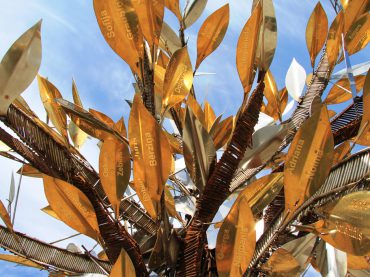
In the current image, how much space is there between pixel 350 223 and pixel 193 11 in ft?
2.98

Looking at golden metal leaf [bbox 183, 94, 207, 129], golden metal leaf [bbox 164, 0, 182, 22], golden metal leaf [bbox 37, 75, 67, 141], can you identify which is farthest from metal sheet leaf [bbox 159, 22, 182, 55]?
golden metal leaf [bbox 37, 75, 67, 141]

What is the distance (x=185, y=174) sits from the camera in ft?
6.10

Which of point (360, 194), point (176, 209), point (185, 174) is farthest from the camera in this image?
point (185, 174)

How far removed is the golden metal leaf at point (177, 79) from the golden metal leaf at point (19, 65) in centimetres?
36

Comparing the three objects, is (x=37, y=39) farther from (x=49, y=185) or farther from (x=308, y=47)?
(x=308, y=47)

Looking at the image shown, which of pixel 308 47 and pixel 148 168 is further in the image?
pixel 308 47

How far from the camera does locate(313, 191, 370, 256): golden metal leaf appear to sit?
120cm

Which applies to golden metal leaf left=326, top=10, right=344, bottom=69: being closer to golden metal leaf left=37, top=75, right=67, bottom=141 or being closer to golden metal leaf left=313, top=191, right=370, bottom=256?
golden metal leaf left=313, top=191, right=370, bottom=256

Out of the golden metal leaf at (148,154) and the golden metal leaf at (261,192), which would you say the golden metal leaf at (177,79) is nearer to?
the golden metal leaf at (148,154)

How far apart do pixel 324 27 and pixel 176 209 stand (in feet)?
2.78

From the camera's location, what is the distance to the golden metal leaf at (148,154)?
126 centimetres

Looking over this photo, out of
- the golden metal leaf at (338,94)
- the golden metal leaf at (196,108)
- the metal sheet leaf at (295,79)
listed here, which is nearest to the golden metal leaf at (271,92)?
the metal sheet leaf at (295,79)

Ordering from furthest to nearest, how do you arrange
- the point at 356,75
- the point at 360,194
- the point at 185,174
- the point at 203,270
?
1. the point at 356,75
2. the point at 185,174
3. the point at 203,270
4. the point at 360,194

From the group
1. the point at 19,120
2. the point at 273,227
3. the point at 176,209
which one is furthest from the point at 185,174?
the point at 19,120
